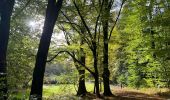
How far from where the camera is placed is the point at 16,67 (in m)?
13.9

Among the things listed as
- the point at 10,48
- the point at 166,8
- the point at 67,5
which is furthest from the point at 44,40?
the point at 166,8

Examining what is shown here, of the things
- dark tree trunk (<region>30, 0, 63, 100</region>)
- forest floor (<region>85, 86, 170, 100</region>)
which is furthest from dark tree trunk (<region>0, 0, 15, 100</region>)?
forest floor (<region>85, 86, 170, 100</region>)

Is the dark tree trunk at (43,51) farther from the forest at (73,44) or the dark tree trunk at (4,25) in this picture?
the dark tree trunk at (4,25)

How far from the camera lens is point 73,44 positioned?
72.5 ft

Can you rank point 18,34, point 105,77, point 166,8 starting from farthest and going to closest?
point 166,8, point 105,77, point 18,34

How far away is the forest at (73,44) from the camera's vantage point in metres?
9.59

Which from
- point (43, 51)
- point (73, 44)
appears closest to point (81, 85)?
point (73, 44)

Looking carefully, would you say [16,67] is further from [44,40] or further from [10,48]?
[44,40]

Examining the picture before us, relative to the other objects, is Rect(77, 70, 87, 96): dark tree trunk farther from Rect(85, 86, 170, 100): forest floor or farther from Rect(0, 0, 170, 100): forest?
Rect(85, 86, 170, 100): forest floor

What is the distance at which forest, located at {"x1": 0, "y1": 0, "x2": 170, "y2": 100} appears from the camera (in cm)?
959

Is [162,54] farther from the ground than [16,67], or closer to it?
farther from the ground

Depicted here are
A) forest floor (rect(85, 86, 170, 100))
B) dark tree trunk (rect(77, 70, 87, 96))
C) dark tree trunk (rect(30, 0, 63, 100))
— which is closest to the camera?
dark tree trunk (rect(30, 0, 63, 100))

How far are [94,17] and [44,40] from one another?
12.5 metres

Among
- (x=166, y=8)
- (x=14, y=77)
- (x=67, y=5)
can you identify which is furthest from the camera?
(x=166, y=8)
